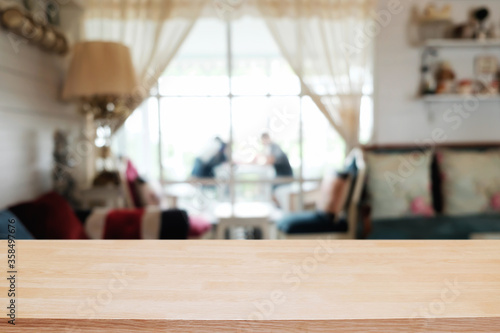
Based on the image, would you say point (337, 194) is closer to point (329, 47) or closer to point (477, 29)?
point (329, 47)

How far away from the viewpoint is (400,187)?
339 cm

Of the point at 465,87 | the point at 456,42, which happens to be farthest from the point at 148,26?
the point at 465,87

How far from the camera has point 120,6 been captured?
3.84m

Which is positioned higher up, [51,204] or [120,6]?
[120,6]

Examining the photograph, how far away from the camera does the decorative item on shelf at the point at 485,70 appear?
3.80 metres

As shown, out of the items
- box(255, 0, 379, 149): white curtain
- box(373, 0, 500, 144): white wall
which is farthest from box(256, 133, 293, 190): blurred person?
box(373, 0, 500, 144): white wall

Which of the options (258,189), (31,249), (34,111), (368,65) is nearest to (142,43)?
(34,111)

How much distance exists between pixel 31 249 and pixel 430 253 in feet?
1.67

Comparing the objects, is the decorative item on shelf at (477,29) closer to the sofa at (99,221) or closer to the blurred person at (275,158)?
the blurred person at (275,158)

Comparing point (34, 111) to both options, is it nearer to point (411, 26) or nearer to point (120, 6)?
point (120, 6)

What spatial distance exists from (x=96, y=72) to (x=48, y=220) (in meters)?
1.35

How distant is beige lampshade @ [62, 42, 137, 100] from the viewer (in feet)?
10.2

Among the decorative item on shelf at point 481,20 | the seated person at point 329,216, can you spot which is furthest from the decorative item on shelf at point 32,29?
the decorative item on shelf at point 481,20

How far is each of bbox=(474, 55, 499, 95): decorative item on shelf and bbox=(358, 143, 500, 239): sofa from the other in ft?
2.07
